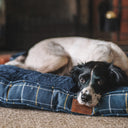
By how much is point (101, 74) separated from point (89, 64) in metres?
0.17

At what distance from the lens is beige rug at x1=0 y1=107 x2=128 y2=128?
1.49 metres

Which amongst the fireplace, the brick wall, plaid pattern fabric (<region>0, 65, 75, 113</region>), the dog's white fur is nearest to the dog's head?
plaid pattern fabric (<region>0, 65, 75, 113</region>)

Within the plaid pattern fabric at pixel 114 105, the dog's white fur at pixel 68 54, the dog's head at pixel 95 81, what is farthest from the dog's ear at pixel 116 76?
the dog's white fur at pixel 68 54

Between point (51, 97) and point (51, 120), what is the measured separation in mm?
203

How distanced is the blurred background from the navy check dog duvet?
3622mm

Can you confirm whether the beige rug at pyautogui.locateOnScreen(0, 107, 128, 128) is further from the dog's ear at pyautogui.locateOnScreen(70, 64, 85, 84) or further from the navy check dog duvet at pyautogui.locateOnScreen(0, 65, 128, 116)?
Answer: the dog's ear at pyautogui.locateOnScreen(70, 64, 85, 84)

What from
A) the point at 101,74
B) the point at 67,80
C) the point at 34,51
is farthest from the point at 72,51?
the point at 101,74

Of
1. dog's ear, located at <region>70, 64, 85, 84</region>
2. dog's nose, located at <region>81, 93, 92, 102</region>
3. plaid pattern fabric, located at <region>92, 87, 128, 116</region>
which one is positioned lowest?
plaid pattern fabric, located at <region>92, 87, 128, 116</region>

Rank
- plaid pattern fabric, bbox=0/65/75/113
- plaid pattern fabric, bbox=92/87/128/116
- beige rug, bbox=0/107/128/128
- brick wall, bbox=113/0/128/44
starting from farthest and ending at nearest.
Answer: brick wall, bbox=113/0/128/44 < plaid pattern fabric, bbox=0/65/75/113 < plaid pattern fabric, bbox=92/87/128/116 < beige rug, bbox=0/107/128/128

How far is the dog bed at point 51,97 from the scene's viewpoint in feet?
5.33

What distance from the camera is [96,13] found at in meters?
5.69

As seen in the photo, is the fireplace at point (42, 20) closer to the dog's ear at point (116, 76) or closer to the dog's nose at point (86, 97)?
the dog's ear at point (116, 76)

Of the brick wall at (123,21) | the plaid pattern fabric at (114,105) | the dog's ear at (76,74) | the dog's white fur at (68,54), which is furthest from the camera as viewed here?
the brick wall at (123,21)

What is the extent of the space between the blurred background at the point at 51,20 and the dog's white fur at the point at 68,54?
268 centimetres
